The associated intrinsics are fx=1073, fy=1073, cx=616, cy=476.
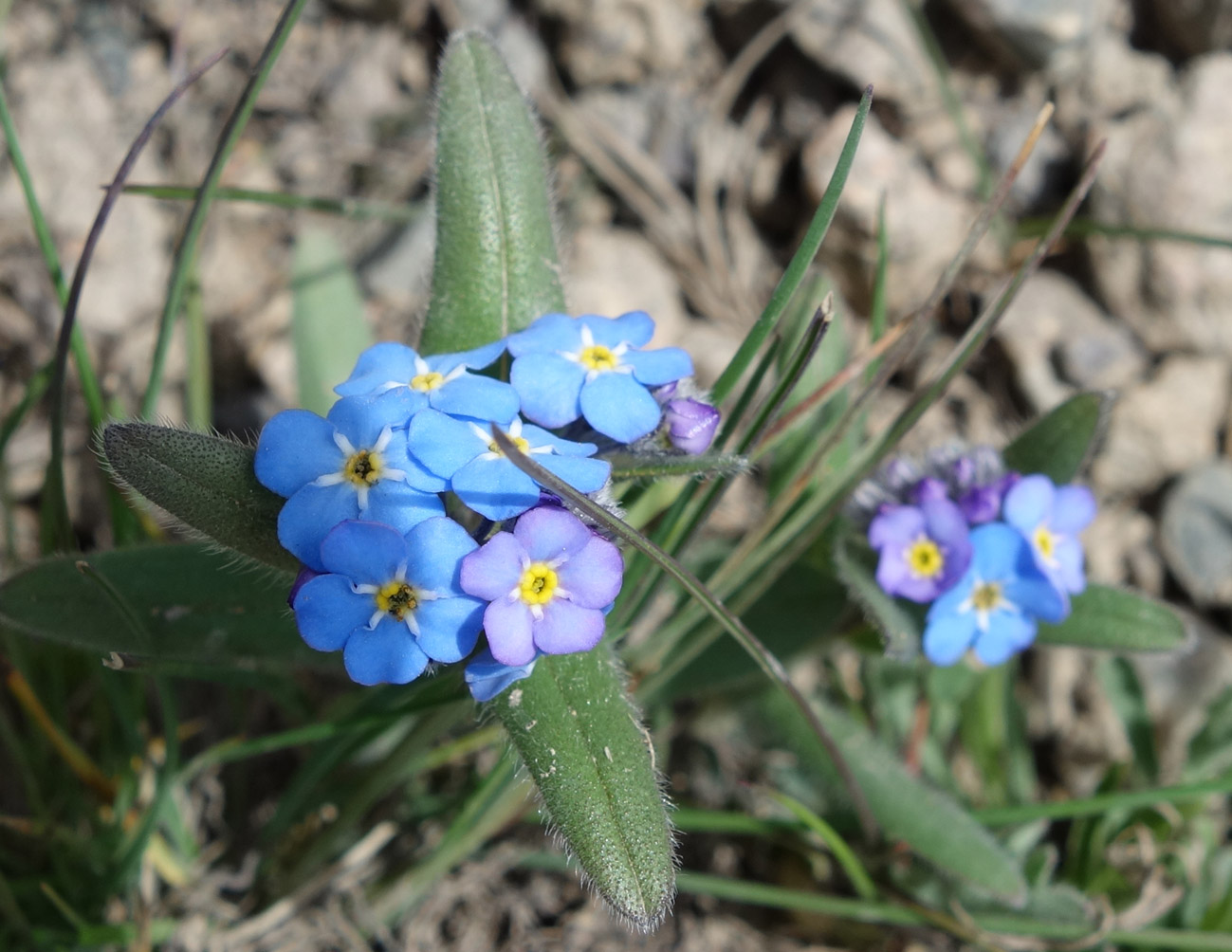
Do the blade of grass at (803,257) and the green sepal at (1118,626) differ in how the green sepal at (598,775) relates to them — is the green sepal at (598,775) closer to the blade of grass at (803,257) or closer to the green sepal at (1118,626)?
the blade of grass at (803,257)

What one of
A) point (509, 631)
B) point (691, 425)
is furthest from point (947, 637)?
point (509, 631)

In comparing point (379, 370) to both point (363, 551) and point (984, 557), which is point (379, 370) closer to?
point (363, 551)

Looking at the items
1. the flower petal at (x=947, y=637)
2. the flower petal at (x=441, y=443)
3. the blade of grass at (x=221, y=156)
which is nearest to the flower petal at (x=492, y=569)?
the flower petal at (x=441, y=443)

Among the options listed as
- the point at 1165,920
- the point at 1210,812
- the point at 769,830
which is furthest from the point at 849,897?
the point at 1210,812

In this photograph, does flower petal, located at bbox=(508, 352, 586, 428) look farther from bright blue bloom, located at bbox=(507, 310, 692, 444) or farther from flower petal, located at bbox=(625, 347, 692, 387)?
flower petal, located at bbox=(625, 347, 692, 387)

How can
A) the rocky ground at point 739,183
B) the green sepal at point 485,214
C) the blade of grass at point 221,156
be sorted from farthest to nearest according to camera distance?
the rocky ground at point 739,183, the green sepal at point 485,214, the blade of grass at point 221,156

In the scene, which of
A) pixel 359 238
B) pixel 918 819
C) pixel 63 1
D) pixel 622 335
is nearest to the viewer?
pixel 622 335

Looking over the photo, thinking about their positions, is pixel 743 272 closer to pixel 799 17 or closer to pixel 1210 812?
pixel 799 17
